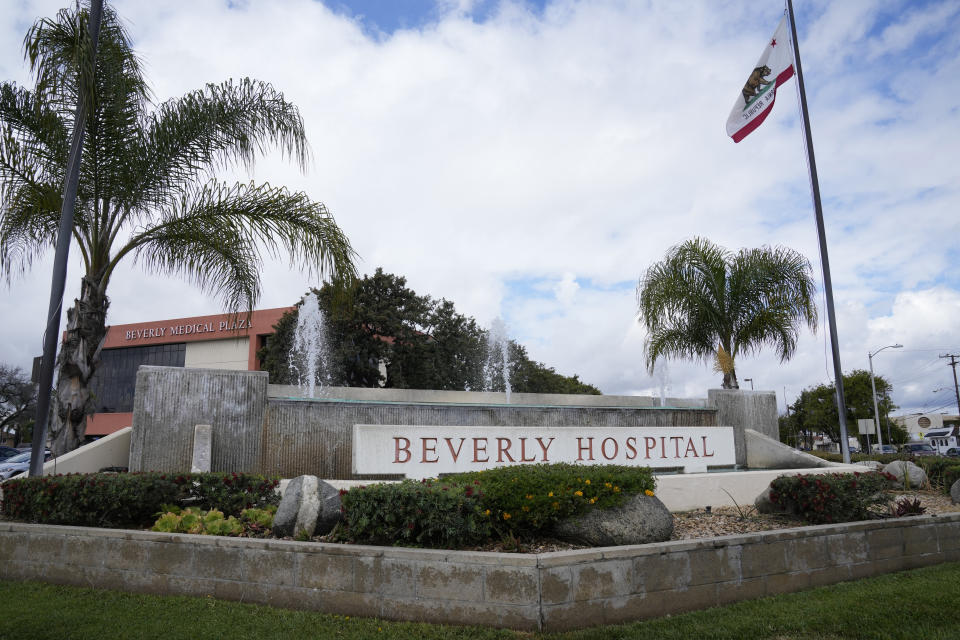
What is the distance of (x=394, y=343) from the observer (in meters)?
30.4

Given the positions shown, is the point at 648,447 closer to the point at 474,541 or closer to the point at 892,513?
the point at 892,513

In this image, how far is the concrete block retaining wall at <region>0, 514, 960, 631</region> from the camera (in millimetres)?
5008

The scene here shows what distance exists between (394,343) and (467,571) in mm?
25563

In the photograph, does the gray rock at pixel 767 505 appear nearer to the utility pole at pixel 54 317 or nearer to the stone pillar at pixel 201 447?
the stone pillar at pixel 201 447

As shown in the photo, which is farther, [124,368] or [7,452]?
[124,368]

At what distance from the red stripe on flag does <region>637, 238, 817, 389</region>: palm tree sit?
2.57 m

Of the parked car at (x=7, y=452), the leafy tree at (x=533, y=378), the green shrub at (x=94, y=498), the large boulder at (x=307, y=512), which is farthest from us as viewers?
the leafy tree at (x=533, y=378)

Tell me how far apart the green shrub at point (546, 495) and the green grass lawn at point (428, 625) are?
1142 mm

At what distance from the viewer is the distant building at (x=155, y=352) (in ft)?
145

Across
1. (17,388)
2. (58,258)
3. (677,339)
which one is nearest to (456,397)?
(677,339)

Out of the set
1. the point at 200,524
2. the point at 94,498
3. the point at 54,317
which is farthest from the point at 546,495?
the point at 54,317

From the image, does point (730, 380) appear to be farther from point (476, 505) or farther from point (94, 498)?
point (94, 498)

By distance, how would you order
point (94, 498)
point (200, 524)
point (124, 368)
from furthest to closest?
1. point (124, 368)
2. point (94, 498)
3. point (200, 524)

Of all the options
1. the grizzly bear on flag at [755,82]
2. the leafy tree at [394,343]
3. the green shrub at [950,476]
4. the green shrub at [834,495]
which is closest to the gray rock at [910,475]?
the green shrub at [950,476]
